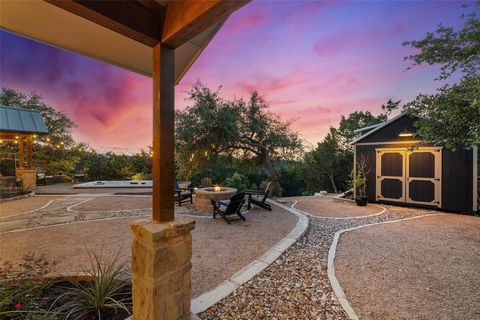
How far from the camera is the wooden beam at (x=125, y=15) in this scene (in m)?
1.34

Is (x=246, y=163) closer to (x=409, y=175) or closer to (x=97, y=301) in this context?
(x=409, y=175)

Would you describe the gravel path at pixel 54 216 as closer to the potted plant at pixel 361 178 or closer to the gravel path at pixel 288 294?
the gravel path at pixel 288 294

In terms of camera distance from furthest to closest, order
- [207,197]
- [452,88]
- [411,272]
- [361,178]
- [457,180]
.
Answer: [361,178], [457,180], [207,197], [452,88], [411,272]

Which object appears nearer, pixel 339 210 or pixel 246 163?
pixel 339 210

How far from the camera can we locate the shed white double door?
23.3 ft

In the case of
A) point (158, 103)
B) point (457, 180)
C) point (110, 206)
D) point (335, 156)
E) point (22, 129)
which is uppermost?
point (22, 129)

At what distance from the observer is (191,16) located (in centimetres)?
146

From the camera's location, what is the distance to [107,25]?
1.52m

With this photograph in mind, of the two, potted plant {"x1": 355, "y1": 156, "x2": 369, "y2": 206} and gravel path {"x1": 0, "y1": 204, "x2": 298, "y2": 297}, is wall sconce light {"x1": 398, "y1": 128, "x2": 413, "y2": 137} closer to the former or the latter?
potted plant {"x1": 355, "y1": 156, "x2": 369, "y2": 206}

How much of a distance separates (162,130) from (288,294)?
234 centimetres

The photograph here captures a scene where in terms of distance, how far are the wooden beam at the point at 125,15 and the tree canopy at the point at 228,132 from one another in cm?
635

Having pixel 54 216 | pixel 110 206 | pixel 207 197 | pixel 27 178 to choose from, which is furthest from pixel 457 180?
pixel 27 178

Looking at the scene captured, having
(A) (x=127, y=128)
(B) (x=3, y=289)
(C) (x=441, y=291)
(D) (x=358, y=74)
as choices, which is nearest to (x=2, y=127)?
(A) (x=127, y=128)

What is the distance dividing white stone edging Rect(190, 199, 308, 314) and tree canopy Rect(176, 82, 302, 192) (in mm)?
5179
